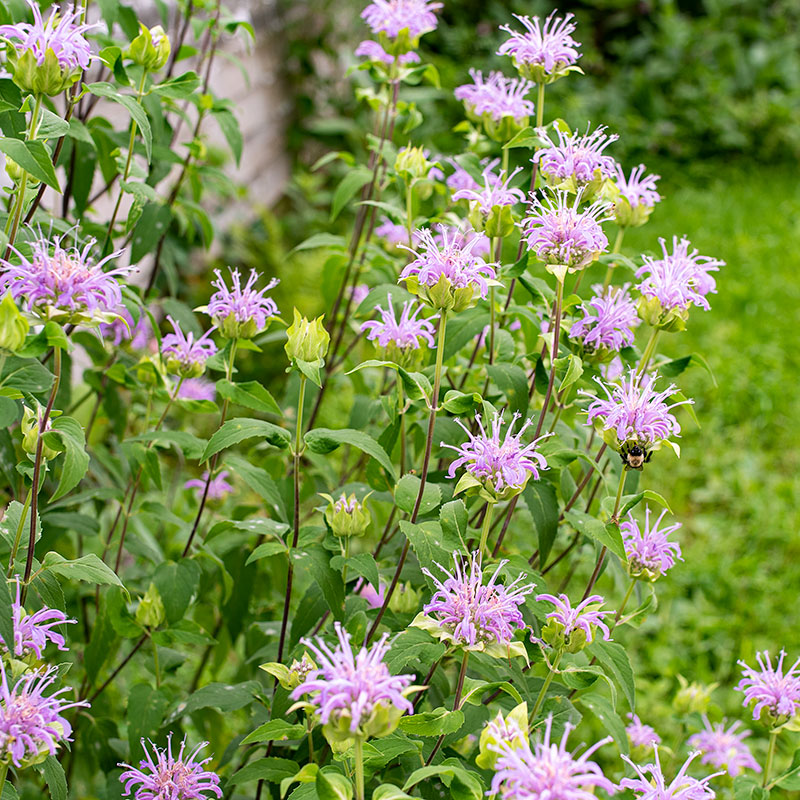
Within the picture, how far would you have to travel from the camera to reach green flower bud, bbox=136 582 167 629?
3.59 feet

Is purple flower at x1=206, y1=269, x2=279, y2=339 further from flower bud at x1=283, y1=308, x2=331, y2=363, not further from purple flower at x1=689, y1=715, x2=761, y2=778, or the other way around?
purple flower at x1=689, y1=715, x2=761, y2=778

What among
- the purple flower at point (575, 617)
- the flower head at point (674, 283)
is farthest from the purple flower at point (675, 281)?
the purple flower at point (575, 617)

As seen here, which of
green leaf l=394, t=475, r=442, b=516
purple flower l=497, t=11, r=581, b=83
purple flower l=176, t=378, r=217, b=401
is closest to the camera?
green leaf l=394, t=475, r=442, b=516

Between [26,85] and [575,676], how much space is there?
724 mm

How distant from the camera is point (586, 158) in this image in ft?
3.15

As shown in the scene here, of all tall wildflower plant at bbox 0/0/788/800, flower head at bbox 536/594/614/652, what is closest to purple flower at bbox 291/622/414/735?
tall wildflower plant at bbox 0/0/788/800

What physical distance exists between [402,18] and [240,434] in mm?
634

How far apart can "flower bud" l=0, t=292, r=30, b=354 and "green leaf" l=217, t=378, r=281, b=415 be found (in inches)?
10.8

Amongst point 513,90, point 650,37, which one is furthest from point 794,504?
point 650,37

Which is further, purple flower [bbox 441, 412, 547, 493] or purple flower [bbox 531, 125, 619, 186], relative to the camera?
purple flower [bbox 531, 125, 619, 186]

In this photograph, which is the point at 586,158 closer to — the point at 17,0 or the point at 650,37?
the point at 17,0

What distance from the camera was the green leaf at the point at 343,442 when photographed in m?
0.91

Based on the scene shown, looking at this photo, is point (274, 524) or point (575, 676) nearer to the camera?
point (575, 676)

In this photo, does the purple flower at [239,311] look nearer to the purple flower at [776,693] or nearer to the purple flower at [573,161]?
the purple flower at [573,161]
